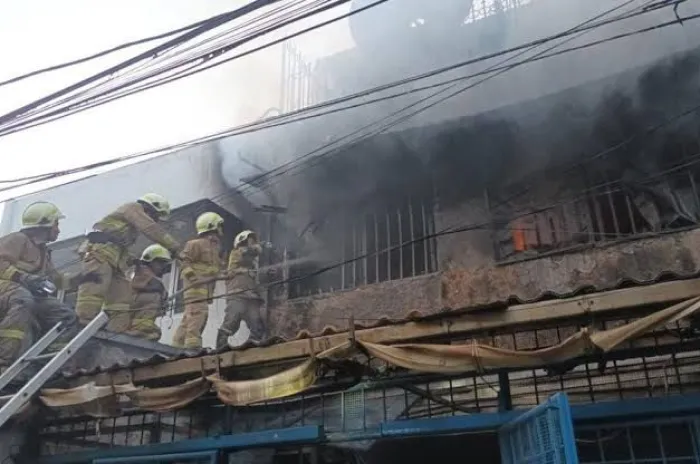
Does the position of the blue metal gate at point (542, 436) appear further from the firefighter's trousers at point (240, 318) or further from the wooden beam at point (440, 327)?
the firefighter's trousers at point (240, 318)

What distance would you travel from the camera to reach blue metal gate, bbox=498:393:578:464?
3602 mm

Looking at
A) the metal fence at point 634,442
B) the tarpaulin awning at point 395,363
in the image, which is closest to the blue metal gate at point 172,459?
the tarpaulin awning at point 395,363

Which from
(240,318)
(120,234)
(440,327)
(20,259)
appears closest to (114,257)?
(120,234)

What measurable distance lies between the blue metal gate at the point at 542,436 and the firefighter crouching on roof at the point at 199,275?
5327 mm

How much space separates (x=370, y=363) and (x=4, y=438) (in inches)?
161

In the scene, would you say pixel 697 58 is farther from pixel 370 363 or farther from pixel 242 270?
pixel 242 270

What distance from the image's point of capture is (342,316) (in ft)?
29.1

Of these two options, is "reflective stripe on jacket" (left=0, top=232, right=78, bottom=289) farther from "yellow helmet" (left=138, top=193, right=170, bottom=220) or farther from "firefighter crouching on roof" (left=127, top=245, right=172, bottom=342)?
"yellow helmet" (left=138, top=193, right=170, bottom=220)

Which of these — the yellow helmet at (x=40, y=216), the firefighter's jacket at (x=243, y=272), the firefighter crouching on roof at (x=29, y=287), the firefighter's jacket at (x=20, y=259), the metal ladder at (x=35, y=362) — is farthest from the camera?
the firefighter's jacket at (x=243, y=272)

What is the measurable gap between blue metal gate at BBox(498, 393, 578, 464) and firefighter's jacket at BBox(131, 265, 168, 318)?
6.12m

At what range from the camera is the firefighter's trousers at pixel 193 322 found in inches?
356

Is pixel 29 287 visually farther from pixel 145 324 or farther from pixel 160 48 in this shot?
pixel 160 48

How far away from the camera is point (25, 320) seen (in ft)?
25.6

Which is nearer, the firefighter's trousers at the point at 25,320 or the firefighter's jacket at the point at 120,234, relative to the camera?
the firefighter's trousers at the point at 25,320
